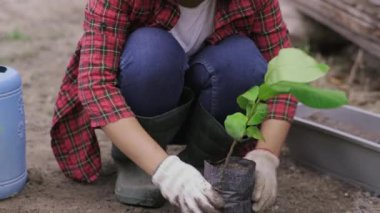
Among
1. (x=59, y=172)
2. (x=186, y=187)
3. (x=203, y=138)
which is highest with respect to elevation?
(x=186, y=187)

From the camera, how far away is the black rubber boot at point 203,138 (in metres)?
1.85

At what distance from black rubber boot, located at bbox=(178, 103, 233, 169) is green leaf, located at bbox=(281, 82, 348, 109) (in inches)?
21.8

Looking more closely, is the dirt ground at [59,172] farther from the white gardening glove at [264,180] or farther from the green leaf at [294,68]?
the green leaf at [294,68]

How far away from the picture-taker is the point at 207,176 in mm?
1534

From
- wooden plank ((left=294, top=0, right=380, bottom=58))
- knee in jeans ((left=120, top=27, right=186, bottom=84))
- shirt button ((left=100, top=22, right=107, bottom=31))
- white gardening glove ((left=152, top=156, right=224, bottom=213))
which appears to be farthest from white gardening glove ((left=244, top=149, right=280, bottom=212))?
wooden plank ((left=294, top=0, right=380, bottom=58))

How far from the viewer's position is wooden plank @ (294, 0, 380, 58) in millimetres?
2766

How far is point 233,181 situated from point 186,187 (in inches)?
4.2

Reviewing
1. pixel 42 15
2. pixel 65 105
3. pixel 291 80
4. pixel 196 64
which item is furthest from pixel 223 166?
pixel 42 15

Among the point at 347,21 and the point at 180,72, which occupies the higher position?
the point at 180,72

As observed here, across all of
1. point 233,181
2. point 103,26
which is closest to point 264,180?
point 233,181

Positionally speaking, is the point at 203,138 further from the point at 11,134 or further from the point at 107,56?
the point at 11,134

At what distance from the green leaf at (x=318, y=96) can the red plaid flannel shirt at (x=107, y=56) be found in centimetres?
50

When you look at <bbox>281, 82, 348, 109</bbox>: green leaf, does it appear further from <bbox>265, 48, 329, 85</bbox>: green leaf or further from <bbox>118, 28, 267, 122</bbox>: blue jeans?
<bbox>118, 28, 267, 122</bbox>: blue jeans

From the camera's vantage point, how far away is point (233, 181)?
151 cm
